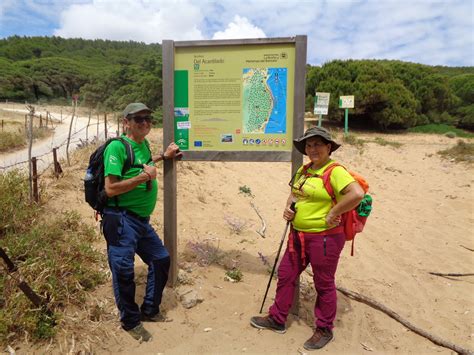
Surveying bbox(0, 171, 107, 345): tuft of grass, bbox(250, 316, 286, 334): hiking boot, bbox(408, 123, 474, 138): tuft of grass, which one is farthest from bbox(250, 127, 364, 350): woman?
bbox(408, 123, 474, 138): tuft of grass

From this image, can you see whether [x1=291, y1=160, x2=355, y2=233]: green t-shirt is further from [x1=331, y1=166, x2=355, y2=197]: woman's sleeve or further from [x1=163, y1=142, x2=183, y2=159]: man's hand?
[x1=163, y1=142, x2=183, y2=159]: man's hand

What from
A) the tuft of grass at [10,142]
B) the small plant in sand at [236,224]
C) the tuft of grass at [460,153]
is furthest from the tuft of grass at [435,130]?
the tuft of grass at [10,142]

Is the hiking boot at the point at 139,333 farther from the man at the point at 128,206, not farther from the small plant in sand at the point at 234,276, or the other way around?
the small plant in sand at the point at 234,276

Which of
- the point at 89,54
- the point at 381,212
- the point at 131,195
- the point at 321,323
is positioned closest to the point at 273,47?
the point at 131,195

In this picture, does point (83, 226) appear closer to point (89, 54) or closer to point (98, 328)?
point (98, 328)

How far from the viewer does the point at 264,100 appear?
10.7 feet

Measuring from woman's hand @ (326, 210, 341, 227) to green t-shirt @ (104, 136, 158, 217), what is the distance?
1.39 m

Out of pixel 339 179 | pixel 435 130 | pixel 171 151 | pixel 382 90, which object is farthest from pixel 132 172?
pixel 435 130

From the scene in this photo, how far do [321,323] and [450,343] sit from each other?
121cm

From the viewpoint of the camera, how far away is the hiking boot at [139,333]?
9.09ft

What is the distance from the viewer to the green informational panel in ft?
10.5

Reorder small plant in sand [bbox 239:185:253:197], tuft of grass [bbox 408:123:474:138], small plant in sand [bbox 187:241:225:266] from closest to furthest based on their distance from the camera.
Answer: small plant in sand [bbox 187:241:225:266]
small plant in sand [bbox 239:185:253:197]
tuft of grass [bbox 408:123:474:138]

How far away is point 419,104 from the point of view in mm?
20547

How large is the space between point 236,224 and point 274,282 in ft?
6.20
